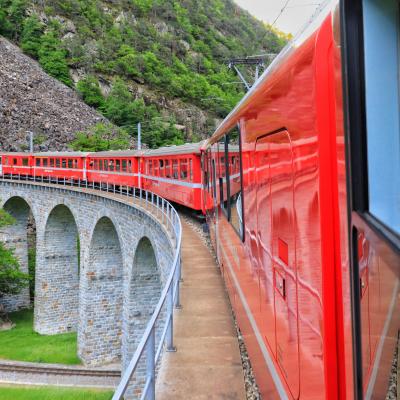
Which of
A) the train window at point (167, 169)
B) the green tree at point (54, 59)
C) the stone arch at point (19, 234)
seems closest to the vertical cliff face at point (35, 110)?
the green tree at point (54, 59)

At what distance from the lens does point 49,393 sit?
19.2m

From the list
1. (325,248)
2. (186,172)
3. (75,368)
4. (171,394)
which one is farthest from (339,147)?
(75,368)

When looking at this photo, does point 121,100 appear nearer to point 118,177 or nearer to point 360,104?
point 118,177

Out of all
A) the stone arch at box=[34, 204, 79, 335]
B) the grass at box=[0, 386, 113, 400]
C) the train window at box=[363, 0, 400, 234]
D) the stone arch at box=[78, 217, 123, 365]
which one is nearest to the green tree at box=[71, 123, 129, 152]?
the stone arch at box=[34, 204, 79, 335]

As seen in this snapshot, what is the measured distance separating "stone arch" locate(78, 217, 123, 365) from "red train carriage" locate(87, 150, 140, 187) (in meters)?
2.28

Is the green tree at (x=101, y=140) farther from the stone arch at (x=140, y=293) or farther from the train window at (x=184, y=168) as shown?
the train window at (x=184, y=168)

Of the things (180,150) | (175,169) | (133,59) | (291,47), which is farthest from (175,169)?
(133,59)

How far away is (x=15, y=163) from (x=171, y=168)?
2281cm

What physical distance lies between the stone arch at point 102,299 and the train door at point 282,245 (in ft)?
67.0

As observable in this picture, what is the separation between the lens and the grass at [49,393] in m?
18.9

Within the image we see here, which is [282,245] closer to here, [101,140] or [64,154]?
[64,154]

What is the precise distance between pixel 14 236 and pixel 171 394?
3173 cm

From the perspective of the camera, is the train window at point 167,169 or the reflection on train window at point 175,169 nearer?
the reflection on train window at point 175,169

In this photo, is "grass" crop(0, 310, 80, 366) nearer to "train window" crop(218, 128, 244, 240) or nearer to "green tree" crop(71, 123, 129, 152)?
"train window" crop(218, 128, 244, 240)
